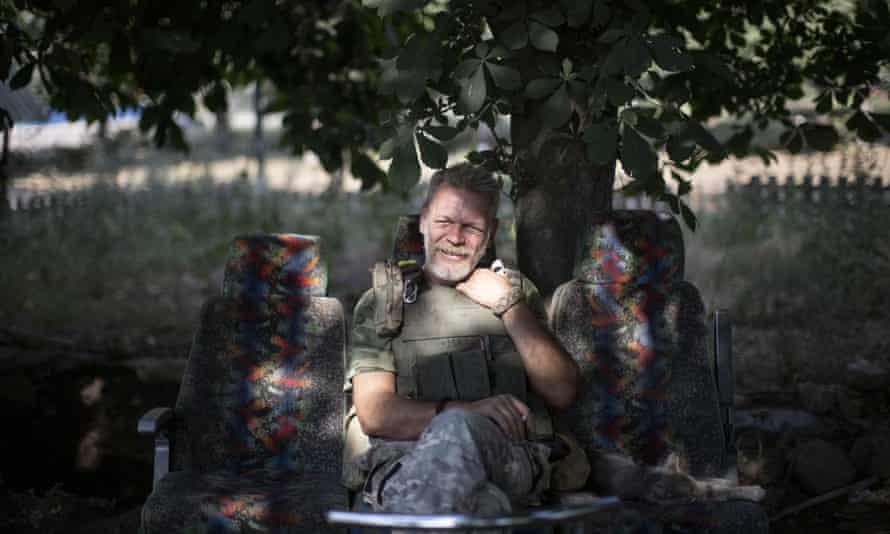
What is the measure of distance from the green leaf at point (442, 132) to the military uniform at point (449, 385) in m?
0.56

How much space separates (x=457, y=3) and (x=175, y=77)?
7.36 ft

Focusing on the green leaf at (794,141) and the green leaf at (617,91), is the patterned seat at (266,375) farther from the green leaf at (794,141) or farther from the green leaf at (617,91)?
the green leaf at (794,141)

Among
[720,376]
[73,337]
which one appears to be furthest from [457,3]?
[73,337]

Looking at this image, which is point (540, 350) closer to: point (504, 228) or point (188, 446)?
point (188, 446)

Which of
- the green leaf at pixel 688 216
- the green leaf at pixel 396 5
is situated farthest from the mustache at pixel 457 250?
the green leaf at pixel 688 216

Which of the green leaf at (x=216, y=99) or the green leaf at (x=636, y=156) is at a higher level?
the green leaf at (x=216, y=99)

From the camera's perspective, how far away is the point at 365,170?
591 centimetres

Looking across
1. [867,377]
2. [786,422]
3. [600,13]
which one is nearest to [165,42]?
[600,13]

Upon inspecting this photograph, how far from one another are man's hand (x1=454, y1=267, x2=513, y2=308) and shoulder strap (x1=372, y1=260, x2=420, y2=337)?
0.18m

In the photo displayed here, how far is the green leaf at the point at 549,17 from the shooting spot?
379 cm

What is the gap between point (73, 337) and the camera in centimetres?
→ 767

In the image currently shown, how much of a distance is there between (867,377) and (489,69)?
343cm

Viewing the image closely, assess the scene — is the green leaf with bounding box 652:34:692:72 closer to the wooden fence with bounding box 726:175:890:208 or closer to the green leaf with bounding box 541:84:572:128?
the green leaf with bounding box 541:84:572:128

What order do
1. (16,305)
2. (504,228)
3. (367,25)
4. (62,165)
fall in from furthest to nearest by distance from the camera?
(62,165), (504,228), (16,305), (367,25)
